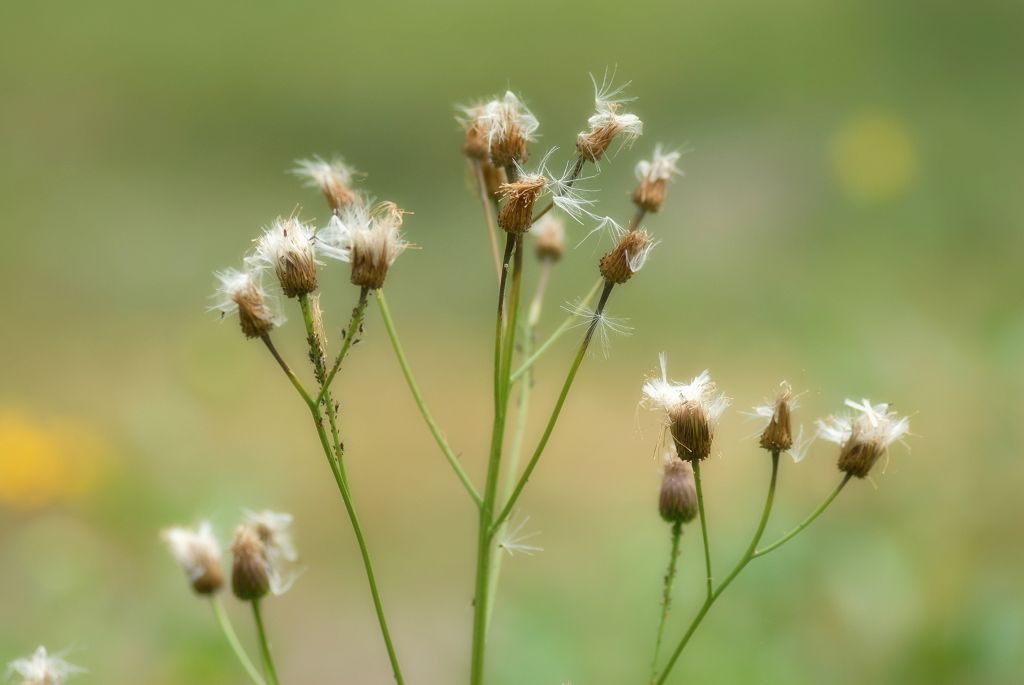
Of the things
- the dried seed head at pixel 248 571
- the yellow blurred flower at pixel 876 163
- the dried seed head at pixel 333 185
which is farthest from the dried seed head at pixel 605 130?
the yellow blurred flower at pixel 876 163

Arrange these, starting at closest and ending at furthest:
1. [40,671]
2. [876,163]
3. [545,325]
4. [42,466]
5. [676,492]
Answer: [40,671]
[676,492]
[42,466]
[876,163]
[545,325]

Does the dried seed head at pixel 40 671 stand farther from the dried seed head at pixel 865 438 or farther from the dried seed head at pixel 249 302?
the dried seed head at pixel 865 438

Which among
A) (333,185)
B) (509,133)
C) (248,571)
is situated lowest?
(248,571)

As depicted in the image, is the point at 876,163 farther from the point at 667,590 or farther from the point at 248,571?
the point at 248,571

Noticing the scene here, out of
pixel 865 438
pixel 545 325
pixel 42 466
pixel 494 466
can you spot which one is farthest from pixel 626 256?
pixel 545 325

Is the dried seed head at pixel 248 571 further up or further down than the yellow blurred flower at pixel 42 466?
further down

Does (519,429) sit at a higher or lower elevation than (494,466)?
higher

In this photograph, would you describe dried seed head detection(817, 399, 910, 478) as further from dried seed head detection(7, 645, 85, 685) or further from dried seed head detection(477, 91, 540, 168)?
dried seed head detection(7, 645, 85, 685)
